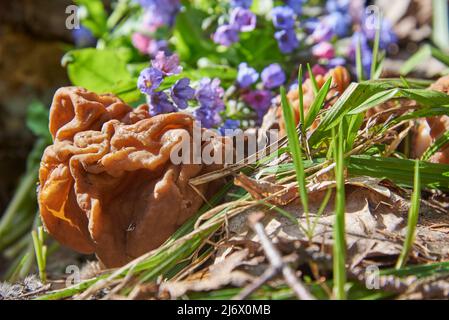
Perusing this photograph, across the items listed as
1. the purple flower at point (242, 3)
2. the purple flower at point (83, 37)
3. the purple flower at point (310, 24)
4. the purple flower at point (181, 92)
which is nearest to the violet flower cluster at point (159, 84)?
the purple flower at point (181, 92)

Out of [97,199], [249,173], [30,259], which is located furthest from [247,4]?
[30,259]

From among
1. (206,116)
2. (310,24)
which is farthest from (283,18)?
(206,116)

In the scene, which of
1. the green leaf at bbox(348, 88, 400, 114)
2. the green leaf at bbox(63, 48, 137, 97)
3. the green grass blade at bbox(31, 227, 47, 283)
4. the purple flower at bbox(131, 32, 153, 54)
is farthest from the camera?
the purple flower at bbox(131, 32, 153, 54)

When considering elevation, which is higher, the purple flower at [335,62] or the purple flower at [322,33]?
the purple flower at [322,33]

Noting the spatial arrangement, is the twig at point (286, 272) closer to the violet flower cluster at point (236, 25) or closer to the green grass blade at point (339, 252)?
the green grass blade at point (339, 252)

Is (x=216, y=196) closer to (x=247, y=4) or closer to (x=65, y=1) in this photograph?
(x=247, y=4)

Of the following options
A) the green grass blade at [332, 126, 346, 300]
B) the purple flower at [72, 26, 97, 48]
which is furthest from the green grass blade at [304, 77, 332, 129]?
the purple flower at [72, 26, 97, 48]

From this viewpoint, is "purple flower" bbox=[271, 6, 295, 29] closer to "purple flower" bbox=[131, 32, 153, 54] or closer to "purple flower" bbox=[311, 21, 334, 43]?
"purple flower" bbox=[311, 21, 334, 43]
